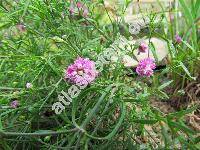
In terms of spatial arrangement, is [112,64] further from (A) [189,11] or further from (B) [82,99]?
(A) [189,11]

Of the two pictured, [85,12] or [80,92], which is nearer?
[80,92]

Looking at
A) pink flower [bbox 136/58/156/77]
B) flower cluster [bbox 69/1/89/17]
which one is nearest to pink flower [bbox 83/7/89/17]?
flower cluster [bbox 69/1/89/17]

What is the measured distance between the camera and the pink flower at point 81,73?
3.70ft

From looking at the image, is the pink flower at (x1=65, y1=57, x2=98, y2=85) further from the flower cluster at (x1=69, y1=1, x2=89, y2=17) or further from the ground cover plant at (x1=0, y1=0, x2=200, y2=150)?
the flower cluster at (x1=69, y1=1, x2=89, y2=17)

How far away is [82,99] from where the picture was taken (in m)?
1.28

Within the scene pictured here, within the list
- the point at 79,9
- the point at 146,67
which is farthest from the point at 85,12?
the point at 146,67

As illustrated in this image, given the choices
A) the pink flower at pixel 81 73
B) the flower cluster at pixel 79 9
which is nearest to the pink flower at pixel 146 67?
the pink flower at pixel 81 73

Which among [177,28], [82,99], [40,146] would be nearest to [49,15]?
[82,99]

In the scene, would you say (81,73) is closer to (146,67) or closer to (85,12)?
(146,67)

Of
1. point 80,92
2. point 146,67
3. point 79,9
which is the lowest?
point 80,92

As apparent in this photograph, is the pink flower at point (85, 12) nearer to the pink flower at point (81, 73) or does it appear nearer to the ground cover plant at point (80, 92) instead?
the ground cover plant at point (80, 92)

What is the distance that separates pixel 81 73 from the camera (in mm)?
1138

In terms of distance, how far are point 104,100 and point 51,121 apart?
0.85ft

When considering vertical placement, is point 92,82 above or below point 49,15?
below
